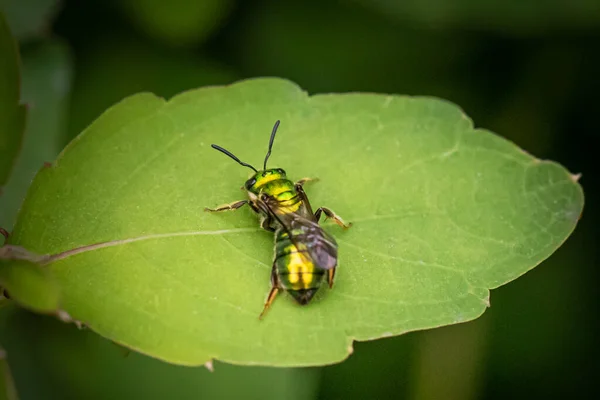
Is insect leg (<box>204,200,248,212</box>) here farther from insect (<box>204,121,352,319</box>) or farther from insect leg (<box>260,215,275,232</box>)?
insect leg (<box>260,215,275,232</box>)

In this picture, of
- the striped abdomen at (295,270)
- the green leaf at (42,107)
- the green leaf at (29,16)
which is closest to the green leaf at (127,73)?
the green leaf at (42,107)

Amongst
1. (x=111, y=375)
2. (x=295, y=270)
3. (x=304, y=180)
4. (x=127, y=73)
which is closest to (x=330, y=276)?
(x=295, y=270)

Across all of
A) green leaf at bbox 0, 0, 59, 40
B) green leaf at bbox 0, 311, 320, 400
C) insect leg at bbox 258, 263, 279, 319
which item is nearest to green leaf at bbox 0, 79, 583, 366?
insect leg at bbox 258, 263, 279, 319

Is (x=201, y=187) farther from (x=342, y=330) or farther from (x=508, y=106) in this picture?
(x=508, y=106)

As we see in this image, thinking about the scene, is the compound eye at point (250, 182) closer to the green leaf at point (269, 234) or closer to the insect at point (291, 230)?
the insect at point (291, 230)

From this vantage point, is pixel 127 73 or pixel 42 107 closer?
pixel 42 107

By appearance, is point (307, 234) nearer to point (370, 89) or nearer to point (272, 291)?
point (272, 291)
